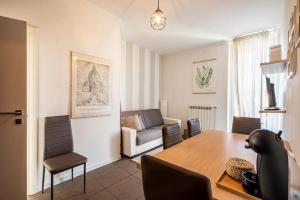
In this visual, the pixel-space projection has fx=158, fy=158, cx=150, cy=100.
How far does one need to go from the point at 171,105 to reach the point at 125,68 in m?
1.95

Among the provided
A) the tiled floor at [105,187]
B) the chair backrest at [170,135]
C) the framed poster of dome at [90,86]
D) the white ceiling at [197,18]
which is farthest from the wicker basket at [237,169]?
the white ceiling at [197,18]

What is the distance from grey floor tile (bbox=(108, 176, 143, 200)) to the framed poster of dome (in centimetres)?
109

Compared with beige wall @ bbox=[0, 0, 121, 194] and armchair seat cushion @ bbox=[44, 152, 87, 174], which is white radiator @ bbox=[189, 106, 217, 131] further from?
armchair seat cushion @ bbox=[44, 152, 87, 174]

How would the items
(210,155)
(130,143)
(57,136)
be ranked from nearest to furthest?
(210,155)
(57,136)
(130,143)

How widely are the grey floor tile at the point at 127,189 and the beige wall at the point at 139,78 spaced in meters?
1.96

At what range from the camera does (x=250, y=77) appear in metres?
3.49

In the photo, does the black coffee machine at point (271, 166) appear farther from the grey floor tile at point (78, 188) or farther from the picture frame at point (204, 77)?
the picture frame at point (204, 77)

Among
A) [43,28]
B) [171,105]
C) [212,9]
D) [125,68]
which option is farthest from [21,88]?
[171,105]

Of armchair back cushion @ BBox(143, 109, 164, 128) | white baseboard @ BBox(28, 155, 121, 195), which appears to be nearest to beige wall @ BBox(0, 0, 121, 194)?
white baseboard @ BBox(28, 155, 121, 195)

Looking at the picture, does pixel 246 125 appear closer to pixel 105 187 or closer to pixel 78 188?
pixel 105 187

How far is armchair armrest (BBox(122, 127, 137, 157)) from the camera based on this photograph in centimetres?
296

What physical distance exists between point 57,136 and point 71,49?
120 centimetres

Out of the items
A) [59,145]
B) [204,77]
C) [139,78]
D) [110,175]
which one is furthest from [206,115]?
[59,145]

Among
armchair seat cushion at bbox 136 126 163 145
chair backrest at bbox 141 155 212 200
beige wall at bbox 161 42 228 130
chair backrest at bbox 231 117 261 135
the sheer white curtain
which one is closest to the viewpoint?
chair backrest at bbox 141 155 212 200
